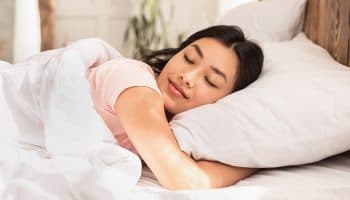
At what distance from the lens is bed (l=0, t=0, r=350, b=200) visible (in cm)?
86

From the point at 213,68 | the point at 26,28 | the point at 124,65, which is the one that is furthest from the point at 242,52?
the point at 26,28

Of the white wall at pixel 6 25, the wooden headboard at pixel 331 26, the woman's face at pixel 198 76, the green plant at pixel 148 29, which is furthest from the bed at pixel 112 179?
the green plant at pixel 148 29

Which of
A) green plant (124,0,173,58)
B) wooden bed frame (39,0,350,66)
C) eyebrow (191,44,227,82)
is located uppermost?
wooden bed frame (39,0,350,66)

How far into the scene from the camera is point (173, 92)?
124 cm

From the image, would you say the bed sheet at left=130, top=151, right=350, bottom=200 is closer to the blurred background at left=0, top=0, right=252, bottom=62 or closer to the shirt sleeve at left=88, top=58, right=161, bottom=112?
the shirt sleeve at left=88, top=58, right=161, bottom=112

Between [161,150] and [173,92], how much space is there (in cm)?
28

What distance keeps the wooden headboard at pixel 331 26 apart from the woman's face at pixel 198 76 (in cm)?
29

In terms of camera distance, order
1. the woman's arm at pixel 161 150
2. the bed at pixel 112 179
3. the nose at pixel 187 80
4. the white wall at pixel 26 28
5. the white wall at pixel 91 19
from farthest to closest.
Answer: the white wall at pixel 91 19, the white wall at pixel 26 28, the nose at pixel 187 80, the woman's arm at pixel 161 150, the bed at pixel 112 179

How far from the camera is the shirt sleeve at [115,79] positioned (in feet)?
3.66

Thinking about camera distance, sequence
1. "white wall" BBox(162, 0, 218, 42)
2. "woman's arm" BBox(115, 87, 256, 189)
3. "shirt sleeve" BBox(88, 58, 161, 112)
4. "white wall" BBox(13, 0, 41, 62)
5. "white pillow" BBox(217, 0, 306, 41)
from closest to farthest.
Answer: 1. "woman's arm" BBox(115, 87, 256, 189)
2. "shirt sleeve" BBox(88, 58, 161, 112)
3. "white pillow" BBox(217, 0, 306, 41)
4. "white wall" BBox(13, 0, 41, 62)
5. "white wall" BBox(162, 0, 218, 42)

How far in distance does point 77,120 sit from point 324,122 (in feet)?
1.61

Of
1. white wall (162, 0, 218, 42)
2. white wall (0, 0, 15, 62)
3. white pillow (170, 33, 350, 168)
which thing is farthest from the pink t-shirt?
white wall (162, 0, 218, 42)

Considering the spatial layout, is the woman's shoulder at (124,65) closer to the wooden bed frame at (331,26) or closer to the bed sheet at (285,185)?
the bed sheet at (285,185)

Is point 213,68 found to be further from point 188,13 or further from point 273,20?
point 188,13
